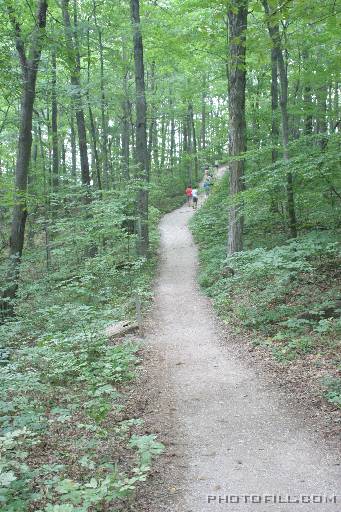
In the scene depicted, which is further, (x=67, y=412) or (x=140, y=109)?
(x=140, y=109)

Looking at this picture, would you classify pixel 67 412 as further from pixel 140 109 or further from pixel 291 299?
pixel 140 109

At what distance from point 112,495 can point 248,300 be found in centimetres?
746

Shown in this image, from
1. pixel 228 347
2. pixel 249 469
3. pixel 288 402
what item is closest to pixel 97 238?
pixel 228 347

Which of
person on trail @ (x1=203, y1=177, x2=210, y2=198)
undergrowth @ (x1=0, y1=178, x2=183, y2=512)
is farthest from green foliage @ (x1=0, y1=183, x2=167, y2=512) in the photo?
person on trail @ (x1=203, y1=177, x2=210, y2=198)

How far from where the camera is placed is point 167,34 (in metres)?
15.0

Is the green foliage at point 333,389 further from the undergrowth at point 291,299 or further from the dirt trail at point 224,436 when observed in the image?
the dirt trail at point 224,436

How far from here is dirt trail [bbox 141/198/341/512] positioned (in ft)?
13.2

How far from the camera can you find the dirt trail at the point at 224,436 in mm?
4016

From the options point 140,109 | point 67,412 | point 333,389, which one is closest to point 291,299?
point 333,389

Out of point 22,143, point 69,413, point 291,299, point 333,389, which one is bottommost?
point 333,389

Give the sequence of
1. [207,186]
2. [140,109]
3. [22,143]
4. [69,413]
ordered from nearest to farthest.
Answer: [69,413] < [22,143] < [140,109] < [207,186]

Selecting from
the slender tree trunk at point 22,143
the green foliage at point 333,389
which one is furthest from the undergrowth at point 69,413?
the green foliage at point 333,389

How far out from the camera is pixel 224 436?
516cm

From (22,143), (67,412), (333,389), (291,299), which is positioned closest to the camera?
(67,412)
